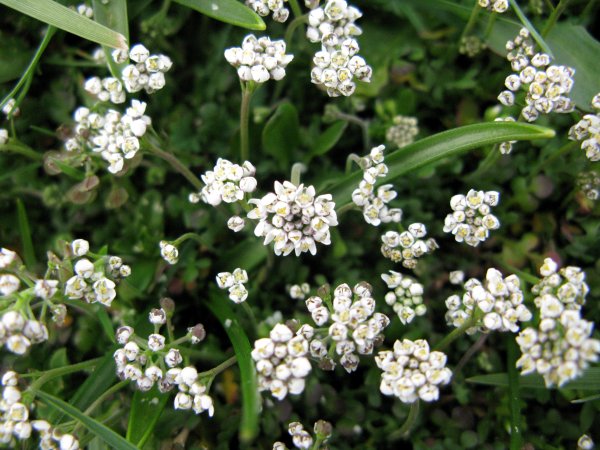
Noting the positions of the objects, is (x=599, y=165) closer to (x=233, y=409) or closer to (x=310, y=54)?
(x=310, y=54)

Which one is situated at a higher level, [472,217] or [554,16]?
[554,16]

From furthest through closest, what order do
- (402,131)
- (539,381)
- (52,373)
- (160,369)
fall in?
(402,131)
(539,381)
(52,373)
(160,369)

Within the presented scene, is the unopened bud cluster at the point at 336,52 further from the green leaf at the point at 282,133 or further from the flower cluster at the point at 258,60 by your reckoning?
the green leaf at the point at 282,133

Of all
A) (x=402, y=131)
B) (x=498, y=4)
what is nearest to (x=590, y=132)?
(x=498, y=4)

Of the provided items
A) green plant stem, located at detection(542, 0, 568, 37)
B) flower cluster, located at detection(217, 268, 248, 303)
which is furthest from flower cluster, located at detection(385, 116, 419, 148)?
flower cluster, located at detection(217, 268, 248, 303)

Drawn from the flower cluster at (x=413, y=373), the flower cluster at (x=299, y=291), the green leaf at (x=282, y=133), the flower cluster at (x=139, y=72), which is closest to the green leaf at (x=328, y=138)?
the green leaf at (x=282, y=133)

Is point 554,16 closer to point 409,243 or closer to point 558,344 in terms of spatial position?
point 409,243

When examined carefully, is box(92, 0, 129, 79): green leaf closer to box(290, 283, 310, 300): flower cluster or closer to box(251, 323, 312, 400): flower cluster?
box(290, 283, 310, 300): flower cluster
